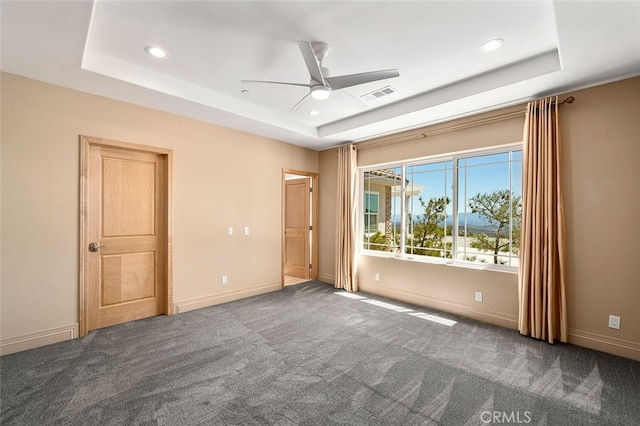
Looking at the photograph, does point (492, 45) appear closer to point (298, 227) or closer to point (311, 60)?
point (311, 60)

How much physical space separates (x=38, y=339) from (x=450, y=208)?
5.07 meters

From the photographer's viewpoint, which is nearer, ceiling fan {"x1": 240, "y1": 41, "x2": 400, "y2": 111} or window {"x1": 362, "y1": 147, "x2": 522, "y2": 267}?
ceiling fan {"x1": 240, "y1": 41, "x2": 400, "y2": 111}

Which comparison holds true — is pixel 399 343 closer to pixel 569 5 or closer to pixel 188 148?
pixel 569 5

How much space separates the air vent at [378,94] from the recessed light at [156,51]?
222cm

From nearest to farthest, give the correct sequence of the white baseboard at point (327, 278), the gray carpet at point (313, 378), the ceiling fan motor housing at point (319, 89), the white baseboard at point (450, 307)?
the gray carpet at point (313, 378)
the ceiling fan motor housing at point (319, 89)
the white baseboard at point (450, 307)
the white baseboard at point (327, 278)

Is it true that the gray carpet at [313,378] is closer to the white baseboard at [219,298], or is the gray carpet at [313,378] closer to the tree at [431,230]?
the white baseboard at [219,298]

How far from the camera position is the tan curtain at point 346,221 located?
5078 mm

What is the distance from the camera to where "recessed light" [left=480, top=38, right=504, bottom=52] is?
2449 millimetres

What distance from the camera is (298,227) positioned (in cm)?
602

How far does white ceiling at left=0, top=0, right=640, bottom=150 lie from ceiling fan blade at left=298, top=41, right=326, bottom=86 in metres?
0.19

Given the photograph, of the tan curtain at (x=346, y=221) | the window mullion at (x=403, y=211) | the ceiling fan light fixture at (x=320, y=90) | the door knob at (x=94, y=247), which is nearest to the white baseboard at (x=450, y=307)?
the tan curtain at (x=346, y=221)

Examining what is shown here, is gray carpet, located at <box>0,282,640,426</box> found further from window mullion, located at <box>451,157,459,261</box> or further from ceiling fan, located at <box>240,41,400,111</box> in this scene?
ceiling fan, located at <box>240,41,400,111</box>

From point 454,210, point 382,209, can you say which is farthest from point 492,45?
point 382,209

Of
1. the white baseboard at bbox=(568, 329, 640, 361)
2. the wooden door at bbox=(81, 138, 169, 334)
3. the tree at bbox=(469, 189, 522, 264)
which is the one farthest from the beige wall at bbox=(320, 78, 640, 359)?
the wooden door at bbox=(81, 138, 169, 334)
